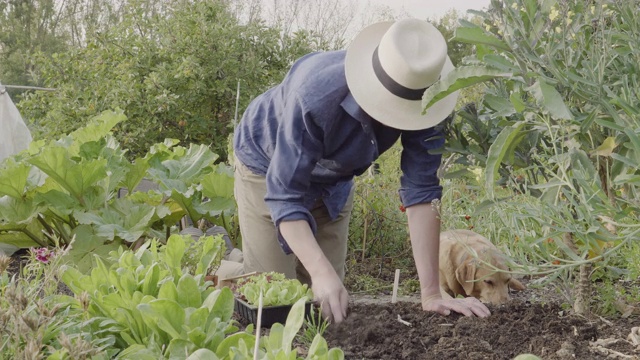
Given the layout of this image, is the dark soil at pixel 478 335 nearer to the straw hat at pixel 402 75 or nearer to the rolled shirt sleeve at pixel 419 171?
the rolled shirt sleeve at pixel 419 171

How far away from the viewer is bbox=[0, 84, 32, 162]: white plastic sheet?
7488mm

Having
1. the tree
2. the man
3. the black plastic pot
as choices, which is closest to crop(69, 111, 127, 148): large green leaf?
the man

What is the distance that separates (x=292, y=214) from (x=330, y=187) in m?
0.80

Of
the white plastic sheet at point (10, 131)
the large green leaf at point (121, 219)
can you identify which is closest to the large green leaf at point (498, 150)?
the large green leaf at point (121, 219)

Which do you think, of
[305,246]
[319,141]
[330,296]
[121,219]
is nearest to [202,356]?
[330,296]

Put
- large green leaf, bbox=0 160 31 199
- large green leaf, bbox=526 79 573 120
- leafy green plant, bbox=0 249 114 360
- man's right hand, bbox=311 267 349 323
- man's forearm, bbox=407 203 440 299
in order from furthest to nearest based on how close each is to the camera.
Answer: large green leaf, bbox=0 160 31 199, man's forearm, bbox=407 203 440 299, man's right hand, bbox=311 267 349 323, large green leaf, bbox=526 79 573 120, leafy green plant, bbox=0 249 114 360

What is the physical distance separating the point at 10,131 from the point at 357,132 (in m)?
5.54

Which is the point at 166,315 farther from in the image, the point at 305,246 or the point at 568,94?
the point at 568,94

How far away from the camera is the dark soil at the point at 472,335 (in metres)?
2.31

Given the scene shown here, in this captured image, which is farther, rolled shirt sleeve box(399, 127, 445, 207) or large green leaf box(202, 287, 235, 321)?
rolled shirt sleeve box(399, 127, 445, 207)

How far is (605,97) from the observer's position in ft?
6.99

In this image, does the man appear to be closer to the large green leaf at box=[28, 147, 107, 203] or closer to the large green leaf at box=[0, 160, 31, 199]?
the large green leaf at box=[28, 147, 107, 203]

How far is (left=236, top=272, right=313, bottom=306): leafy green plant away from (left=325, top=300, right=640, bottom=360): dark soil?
166 millimetres

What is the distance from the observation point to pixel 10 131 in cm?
760
